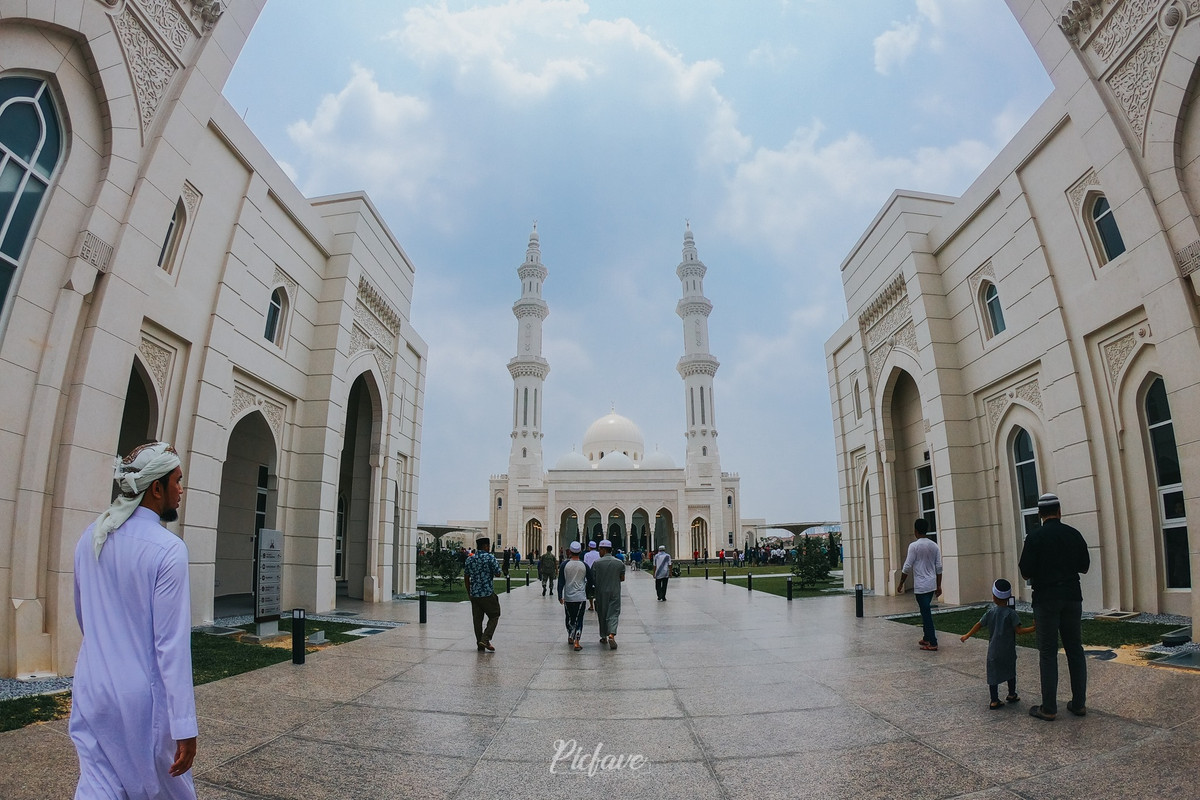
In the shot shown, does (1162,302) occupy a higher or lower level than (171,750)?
higher

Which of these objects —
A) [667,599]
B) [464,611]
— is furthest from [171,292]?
[667,599]

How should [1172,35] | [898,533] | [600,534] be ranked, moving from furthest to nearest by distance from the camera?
[600,534], [898,533], [1172,35]

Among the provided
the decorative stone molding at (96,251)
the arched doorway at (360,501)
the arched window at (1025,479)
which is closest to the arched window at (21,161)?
the decorative stone molding at (96,251)

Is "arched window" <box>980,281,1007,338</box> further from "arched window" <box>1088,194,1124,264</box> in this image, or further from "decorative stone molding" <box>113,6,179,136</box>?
"decorative stone molding" <box>113,6,179,136</box>

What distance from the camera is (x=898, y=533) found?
1697 cm

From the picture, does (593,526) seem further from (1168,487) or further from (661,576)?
(1168,487)

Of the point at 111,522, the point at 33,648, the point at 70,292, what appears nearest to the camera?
the point at 111,522

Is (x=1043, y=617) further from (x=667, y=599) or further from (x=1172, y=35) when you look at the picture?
(x=667, y=599)

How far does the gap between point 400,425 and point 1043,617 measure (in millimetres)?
15769

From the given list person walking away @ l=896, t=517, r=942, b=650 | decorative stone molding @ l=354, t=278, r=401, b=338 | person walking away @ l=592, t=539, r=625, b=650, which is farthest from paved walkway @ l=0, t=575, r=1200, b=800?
decorative stone molding @ l=354, t=278, r=401, b=338

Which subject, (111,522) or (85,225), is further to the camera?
(85,225)

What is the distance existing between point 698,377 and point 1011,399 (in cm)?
3787

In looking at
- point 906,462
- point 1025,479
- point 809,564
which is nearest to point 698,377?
point 809,564

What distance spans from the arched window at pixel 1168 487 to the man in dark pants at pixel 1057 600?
6331 mm
